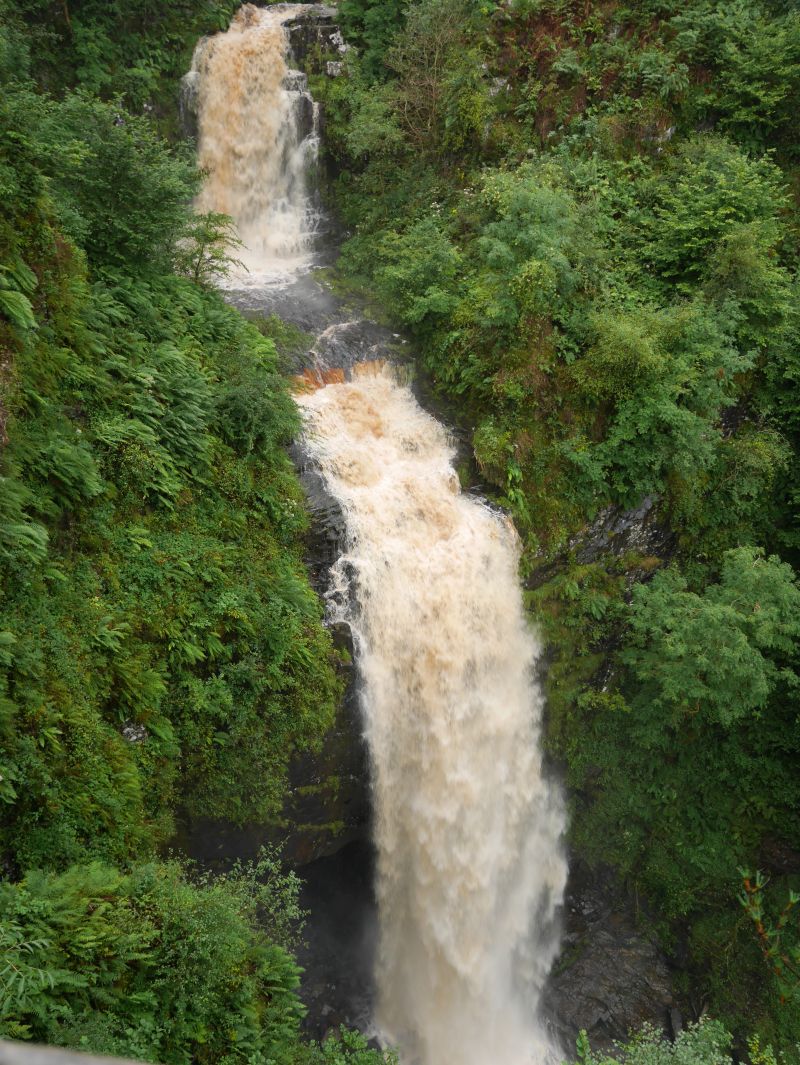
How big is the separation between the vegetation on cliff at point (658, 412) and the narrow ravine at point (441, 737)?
42.1 inches

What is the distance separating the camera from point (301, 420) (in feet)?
38.3

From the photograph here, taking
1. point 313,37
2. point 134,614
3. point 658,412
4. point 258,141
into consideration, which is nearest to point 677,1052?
point 134,614

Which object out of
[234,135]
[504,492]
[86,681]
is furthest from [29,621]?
[234,135]

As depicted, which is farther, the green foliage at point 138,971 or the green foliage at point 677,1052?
the green foliage at point 677,1052

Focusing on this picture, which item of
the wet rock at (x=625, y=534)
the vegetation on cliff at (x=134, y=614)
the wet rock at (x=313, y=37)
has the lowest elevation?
the wet rock at (x=625, y=534)

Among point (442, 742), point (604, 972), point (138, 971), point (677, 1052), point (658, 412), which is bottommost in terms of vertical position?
point (604, 972)

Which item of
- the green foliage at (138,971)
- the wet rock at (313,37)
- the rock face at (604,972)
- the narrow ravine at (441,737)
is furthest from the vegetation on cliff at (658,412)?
the green foliage at (138,971)

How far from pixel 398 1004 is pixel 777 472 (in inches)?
522

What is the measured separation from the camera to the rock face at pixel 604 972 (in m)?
13.0

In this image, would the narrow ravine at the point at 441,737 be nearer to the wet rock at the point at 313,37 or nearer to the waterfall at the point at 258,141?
the waterfall at the point at 258,141

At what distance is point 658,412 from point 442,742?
7.33 metres

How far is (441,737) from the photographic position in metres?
11.4

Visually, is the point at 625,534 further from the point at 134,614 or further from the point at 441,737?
the point at 134,614

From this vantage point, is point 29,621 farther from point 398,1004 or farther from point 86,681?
point 398,1004
